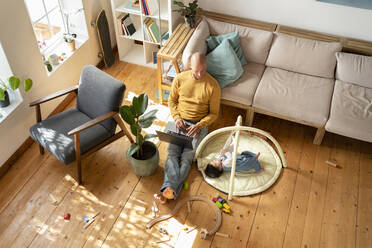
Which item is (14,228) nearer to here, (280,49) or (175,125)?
(175,125)

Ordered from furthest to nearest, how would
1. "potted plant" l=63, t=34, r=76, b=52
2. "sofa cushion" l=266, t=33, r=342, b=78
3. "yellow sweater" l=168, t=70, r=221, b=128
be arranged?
"potted plant" l=63, t=34, r=76, b=52, "sofa cushion" l=266, t=33, r=342, b=78, "yellow sweater" l=168, t=70, r=221, b=128

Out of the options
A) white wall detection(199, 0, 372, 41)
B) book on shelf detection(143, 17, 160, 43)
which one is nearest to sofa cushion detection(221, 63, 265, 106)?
white wall detection(199, 0, 372, 41)

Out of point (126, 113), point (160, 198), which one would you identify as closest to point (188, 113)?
point (126, 113)

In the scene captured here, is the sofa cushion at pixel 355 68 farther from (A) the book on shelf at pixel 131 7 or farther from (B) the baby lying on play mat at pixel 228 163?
(A) the book on shelf at pixel 131 7

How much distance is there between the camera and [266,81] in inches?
137

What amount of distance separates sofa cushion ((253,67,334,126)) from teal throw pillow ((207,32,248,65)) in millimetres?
330

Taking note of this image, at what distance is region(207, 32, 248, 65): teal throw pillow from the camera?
11.6 feet

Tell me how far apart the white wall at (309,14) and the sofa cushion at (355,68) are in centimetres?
35

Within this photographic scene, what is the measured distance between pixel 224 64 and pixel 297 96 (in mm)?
769

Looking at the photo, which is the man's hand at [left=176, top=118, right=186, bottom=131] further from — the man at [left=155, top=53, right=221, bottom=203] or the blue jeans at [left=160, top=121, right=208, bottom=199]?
the blue jeans at [left=160, top=121, right=208, bottom=199]

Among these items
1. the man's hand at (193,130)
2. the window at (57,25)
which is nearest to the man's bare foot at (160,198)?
the man's hand at (193,130)

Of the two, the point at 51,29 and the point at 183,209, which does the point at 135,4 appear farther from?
the point at 183,209

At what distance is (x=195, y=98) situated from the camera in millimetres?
3076

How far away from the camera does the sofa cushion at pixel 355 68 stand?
3.34 m
